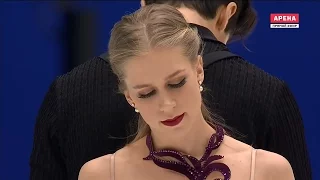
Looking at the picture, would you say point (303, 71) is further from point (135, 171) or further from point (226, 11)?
point (135, 171)

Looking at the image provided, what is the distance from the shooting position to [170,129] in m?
1.15

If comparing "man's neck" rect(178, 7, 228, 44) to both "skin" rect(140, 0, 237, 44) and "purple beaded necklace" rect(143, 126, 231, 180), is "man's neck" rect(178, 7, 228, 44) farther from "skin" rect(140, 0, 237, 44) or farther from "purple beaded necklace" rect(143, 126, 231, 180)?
"purple beaded necklace" rect(143, 126, 231, 180)

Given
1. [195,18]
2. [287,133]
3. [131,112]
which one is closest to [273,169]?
[287,133]

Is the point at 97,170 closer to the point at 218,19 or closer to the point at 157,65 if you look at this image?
the point at 157,65

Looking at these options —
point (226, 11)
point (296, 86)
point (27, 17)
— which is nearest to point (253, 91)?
point (226, 11)

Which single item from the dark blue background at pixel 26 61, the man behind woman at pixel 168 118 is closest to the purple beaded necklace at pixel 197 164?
the man behind woman at pixel 168 118

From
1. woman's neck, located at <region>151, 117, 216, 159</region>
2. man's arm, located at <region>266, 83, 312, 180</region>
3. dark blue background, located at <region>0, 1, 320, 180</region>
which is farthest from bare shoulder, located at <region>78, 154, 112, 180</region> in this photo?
dark blue background, located at <region>0, 1, 320, 180</region>

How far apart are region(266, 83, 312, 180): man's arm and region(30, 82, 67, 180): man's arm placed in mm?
472

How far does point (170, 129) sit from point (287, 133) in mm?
347

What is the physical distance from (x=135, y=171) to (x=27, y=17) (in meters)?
1.52

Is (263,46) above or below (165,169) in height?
above

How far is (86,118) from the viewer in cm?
142

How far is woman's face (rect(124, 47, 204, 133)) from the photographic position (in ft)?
3.67

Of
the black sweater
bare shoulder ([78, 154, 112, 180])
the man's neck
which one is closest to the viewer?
bare shoulder ([78, 154, 112, 180])
